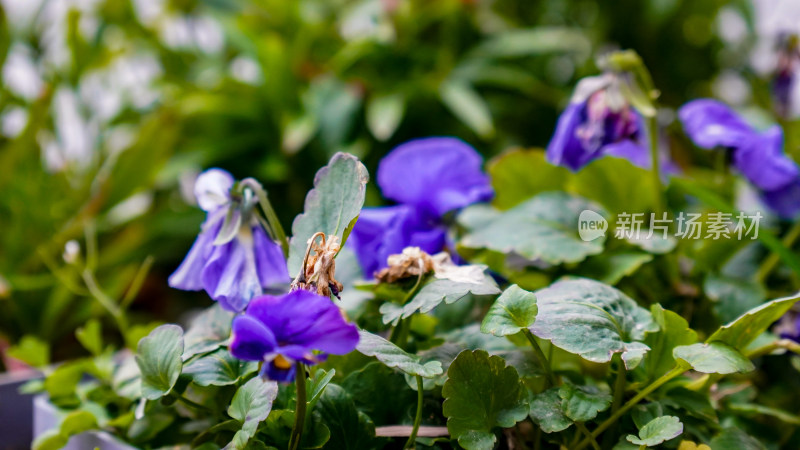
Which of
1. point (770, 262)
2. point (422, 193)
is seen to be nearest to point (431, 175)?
point (422, 193)

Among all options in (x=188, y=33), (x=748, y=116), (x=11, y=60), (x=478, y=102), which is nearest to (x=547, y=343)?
(x=748, y=116)

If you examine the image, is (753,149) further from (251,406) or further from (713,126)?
(251,406)

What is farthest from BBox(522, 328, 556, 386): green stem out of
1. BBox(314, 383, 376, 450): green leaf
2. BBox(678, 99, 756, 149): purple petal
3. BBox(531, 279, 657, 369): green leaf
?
BBox(678, 99, 756, 149): purple petal

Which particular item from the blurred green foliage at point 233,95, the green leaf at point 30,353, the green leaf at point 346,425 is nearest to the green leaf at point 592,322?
the green leaf at point 346,425

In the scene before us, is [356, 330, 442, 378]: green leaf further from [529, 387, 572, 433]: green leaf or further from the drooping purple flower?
the drooping purple flower

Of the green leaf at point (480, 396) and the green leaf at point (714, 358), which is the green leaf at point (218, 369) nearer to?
the green leaf at point (480, 396)

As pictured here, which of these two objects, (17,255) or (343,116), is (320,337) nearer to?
(17,255)
